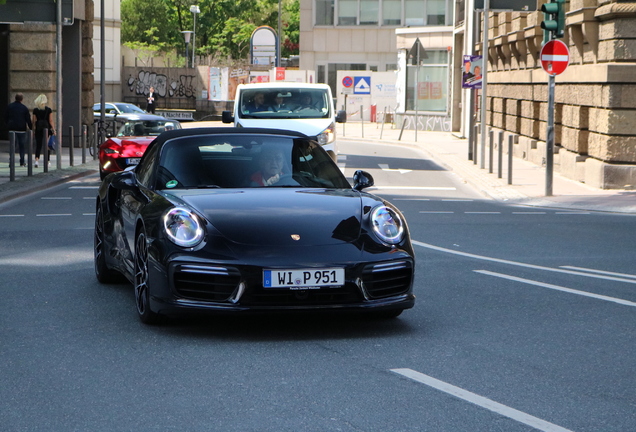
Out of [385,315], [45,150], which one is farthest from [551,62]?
[385,315]

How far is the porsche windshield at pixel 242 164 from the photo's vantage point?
777cm

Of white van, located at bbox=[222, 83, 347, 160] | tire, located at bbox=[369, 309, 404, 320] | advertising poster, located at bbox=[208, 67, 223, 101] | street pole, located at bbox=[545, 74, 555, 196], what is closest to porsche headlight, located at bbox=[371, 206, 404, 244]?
tire, located at bbox=[369, 309, 404, 320]

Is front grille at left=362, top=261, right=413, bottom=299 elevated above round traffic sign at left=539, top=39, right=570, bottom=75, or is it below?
below

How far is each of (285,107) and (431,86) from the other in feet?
97.9

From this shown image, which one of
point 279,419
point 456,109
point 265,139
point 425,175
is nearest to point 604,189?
point 425,175

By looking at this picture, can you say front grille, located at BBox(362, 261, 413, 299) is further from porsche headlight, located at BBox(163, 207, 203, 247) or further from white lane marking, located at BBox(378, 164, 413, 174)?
white lane marking, located at BBox(378, 164, 413, 174)

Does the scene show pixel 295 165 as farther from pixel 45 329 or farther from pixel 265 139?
pixel 45 329

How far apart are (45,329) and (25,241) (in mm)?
5271

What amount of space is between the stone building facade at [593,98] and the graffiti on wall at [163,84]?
41644mm

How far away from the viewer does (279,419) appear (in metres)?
4.89

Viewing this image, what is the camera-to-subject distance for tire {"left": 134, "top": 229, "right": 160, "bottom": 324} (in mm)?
7035

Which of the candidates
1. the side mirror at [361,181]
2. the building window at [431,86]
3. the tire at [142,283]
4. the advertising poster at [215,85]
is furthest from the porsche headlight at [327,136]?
the advertising poster at [215,85]

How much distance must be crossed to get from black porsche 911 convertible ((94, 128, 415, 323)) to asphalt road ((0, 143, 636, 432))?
265mm

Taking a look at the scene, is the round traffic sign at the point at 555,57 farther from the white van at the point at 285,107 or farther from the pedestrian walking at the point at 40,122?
the pedestrian walking at the point at 40,122
